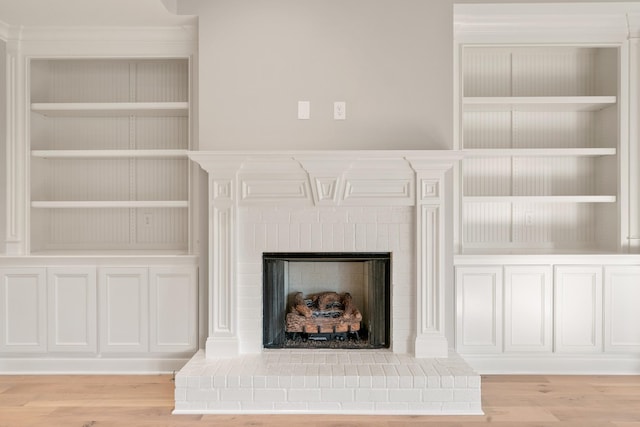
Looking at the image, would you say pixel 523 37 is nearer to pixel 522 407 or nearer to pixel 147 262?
pixel 522 407

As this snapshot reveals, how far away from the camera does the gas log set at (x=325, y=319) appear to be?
319 centimetres

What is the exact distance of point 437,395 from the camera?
104 inches

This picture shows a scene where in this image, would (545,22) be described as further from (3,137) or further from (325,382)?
(3,137)

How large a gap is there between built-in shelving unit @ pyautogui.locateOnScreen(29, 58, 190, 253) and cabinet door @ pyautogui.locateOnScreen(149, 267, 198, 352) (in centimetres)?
45

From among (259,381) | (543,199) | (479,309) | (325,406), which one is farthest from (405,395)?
(543,199)

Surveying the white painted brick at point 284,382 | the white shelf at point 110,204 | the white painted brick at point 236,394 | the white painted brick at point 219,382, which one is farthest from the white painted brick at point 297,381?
the white shelf at point 110,204

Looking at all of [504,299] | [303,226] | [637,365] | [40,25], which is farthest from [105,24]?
[637,365]

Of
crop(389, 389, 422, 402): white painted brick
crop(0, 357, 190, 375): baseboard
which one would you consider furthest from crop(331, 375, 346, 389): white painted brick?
crop(0, 357, 190, 375): baseboard

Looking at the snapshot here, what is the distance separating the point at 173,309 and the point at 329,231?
116cm

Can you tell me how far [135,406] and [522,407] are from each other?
214 cm

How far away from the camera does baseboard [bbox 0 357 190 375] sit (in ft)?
10.7

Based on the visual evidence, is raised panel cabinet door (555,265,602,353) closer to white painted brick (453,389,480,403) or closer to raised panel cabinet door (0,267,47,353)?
white painted brick (453,389,480,403)

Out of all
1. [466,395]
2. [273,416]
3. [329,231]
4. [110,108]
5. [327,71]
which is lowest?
[273,416]

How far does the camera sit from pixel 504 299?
3.22 metres
